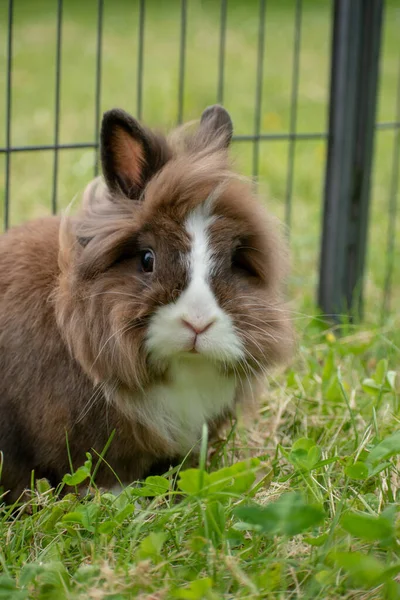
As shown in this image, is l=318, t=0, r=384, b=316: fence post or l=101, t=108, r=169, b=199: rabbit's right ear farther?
l=318, t=0, r=384, b=316: fence post

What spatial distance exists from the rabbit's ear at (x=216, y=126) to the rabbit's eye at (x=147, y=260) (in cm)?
39

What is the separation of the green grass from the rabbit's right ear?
2.25 feet

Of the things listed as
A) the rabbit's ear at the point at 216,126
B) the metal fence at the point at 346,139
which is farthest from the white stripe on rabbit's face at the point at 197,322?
the metal fence at the point at 346,139

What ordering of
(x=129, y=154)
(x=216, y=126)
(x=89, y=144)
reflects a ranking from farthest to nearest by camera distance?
(x=89, y=144) < (x=216, y=126) < (x=129, y=154)

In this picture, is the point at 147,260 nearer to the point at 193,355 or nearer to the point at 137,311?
the point at 137,311

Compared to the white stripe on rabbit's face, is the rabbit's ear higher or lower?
higher

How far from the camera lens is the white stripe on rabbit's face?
5.71ft

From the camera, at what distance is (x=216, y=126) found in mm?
2141

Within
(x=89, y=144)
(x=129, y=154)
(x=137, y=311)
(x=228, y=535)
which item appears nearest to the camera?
(x=228, y=535)

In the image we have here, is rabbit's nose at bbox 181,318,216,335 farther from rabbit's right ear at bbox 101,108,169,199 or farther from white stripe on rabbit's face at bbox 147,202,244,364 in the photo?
rabbit's right ear at bbox 101,108,169,199

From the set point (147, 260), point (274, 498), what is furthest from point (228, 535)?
point (147, 260)

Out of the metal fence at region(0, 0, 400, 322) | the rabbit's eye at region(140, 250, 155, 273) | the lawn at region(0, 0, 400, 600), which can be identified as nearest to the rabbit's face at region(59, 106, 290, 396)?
the rabbit's eye at region(140, 250, 155, 273)

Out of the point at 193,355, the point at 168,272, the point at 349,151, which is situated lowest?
the point at 193,355

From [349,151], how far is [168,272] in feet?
5.89
